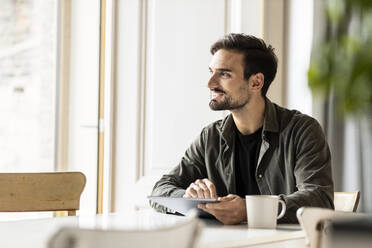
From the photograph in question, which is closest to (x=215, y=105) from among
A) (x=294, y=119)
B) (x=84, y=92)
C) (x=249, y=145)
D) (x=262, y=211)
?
(x=249, y=145)

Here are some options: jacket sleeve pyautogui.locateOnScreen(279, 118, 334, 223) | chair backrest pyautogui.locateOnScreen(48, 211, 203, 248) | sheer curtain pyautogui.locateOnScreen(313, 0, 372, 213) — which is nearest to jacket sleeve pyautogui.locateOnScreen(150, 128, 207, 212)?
jacket sleeve pyautogui.locateOnScreen(279, 118, 334, 223)

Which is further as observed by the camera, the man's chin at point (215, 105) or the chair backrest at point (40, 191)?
the man's chin at point (215, 105)

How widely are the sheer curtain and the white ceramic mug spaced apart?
139 centimetres

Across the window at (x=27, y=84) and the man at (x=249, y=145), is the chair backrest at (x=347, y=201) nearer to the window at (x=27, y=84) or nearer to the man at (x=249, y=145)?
the man at (x=249, y=145)

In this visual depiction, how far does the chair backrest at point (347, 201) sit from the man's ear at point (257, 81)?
1.69 ft

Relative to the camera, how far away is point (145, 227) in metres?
1.46

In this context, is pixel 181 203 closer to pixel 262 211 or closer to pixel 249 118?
pixel 262 211

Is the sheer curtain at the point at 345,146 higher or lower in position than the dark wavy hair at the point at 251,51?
lower

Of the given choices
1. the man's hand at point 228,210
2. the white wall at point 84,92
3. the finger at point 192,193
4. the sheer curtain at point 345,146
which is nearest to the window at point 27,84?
the white wall at point 84,92

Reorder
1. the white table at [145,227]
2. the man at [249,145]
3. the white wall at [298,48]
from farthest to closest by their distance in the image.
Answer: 1. the white wall at [298,48]
2. the man at [249,145]
3. the white table at [145,227]

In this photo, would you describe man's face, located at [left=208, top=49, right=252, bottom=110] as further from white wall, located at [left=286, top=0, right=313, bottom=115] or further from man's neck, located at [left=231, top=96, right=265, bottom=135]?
white wall, located at [left=286, top=0, right=313, bottom=115]

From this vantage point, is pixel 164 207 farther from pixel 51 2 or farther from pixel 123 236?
pixel 51 2

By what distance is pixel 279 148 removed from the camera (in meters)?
2.03

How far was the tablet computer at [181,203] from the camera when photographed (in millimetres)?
1617
